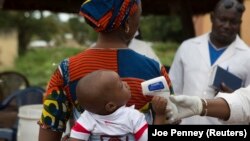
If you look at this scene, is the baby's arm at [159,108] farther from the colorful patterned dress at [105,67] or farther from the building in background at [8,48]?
the building in background at [8,48]

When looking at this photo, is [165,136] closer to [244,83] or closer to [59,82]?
[59,82]

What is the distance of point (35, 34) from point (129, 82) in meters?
27.2

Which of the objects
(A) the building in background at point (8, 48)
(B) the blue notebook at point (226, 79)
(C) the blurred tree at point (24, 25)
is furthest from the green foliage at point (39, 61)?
(B) the blue notebook at point (226, 79)

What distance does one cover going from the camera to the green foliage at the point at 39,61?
21.4 meters

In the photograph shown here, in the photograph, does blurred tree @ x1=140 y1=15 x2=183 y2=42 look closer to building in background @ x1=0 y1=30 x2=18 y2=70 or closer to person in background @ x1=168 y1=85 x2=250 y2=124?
building in background @ x1=0 y1=30 x2=18 y2=70

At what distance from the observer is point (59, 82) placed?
1.82 m

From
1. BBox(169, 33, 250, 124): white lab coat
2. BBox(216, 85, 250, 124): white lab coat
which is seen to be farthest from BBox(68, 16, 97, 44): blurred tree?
BBox(216, 85, 250, 124): white lab coat

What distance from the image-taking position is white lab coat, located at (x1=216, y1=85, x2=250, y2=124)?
2.02 metres

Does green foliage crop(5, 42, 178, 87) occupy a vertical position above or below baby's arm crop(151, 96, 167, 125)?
below

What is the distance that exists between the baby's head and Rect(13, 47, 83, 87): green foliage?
18.7m

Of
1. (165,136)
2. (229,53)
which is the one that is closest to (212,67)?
(229,53)

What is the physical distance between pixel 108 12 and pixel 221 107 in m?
0.66

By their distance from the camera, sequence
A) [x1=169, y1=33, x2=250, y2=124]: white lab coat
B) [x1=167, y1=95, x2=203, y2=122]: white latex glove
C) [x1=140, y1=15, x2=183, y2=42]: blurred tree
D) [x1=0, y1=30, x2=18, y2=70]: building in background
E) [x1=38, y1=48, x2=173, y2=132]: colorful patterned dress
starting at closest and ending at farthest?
[x1=38, y1=48, x2=173, y2=132]: colorful patterned dress
[x1=167, y1=95, x2=203, y2=122]: white latex glove
[x1=169, y1=33, x2=250, y2=124]: white lab coat
[x1=0, y1=30, x2=18, y2=70]: building in background
[x1=140, y1=15, x2=183, y2=42]: blurred tree

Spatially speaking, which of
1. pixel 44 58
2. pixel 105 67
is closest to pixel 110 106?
pixel 105 67
